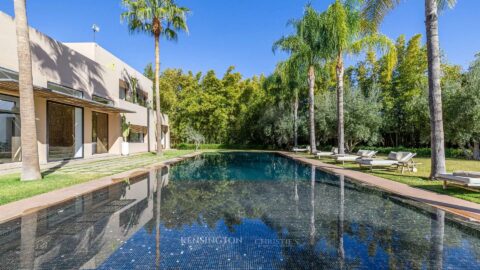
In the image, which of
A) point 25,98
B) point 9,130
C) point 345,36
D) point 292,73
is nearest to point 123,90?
point 9,130

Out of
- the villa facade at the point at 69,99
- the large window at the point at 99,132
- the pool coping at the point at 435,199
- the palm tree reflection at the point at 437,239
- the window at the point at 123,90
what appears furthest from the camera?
the window at the point at 123,90

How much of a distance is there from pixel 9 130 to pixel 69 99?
3.08 meters

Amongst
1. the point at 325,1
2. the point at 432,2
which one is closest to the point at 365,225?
the point at 432,2

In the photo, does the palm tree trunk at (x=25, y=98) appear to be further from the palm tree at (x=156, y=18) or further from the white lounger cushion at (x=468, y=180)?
the white lounger cushion at (x=468, y=180)

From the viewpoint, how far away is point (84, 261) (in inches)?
142

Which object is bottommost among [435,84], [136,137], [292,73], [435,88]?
[136,137]

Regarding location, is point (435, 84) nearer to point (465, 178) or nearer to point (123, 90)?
point (465, 178)

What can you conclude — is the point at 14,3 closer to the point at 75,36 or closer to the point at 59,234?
the point at 59,234

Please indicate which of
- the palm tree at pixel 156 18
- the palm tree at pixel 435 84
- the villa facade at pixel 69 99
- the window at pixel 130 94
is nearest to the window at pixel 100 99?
the villa facade at pixel 69 99

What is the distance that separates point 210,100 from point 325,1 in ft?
64.1

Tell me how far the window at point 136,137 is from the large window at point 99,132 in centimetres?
319

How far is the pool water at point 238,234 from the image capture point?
11.9 feet

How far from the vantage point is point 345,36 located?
16.7 meters

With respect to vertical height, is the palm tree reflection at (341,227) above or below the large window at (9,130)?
below
